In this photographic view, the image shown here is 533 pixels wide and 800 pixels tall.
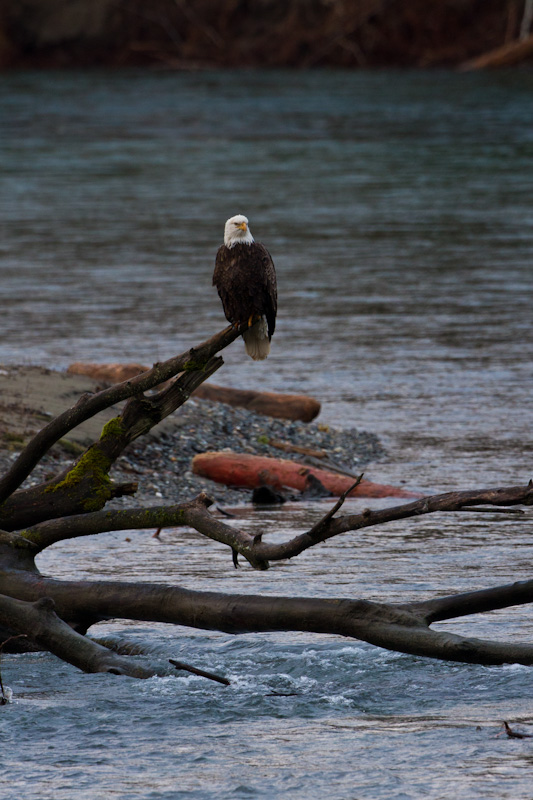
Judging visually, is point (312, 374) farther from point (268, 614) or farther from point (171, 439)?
point (268, 614)

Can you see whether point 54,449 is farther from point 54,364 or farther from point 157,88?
point 157,88

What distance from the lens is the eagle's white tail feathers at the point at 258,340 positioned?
9023 millimetres

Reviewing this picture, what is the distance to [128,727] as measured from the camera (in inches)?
284

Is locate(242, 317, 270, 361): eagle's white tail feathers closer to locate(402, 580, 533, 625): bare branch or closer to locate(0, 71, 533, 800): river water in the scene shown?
locate(0, 71, 533, 800): river water

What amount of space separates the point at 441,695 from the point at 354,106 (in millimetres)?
53458

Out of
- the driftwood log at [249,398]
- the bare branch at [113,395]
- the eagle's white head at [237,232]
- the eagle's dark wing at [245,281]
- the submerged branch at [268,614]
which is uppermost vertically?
the eagle's white head at [237,232]

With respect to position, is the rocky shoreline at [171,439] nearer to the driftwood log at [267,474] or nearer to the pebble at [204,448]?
the pebble at [204,448]

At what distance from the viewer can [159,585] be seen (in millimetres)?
7523

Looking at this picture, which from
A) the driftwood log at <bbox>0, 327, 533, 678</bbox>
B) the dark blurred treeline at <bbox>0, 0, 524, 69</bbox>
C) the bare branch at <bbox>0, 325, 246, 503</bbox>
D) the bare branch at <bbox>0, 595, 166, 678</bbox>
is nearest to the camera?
the driftwood log at <bbox>0, 327, 533, 678</bbox>

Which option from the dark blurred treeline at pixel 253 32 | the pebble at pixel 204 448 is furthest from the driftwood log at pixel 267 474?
the dark blurred treeline at pixel 253 32

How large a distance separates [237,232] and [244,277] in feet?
1.18

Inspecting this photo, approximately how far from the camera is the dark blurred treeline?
261 ft

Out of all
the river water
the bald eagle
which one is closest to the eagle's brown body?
the bald eagle

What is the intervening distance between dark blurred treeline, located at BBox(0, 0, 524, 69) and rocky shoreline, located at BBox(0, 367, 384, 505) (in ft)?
219
